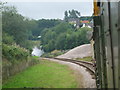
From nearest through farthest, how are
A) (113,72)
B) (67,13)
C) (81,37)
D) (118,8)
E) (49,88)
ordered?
(118,8)
(113,72)
(49,88)
(81,37)
(67,13)

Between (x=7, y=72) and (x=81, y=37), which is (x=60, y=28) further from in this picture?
(x=7, y=72)

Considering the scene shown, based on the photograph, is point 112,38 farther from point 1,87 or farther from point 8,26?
point 8,26

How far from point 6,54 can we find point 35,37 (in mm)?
103108

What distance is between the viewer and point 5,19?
35.2 m

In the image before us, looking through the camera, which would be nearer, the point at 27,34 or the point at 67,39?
the point at 27,34

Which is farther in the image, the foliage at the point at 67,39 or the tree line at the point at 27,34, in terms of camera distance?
the foliage at the point at 67,39

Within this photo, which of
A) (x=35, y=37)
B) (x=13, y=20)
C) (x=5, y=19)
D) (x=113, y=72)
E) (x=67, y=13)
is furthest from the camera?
(x=67, y=13)

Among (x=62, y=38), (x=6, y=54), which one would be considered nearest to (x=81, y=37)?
(x=62, y=38)

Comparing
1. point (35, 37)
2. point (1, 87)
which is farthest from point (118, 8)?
point (35, 37)

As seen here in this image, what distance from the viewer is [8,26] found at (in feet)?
121

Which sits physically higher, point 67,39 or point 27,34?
point 27,34

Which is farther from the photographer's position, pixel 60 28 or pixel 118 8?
pixel 60 28

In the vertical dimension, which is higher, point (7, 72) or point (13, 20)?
point (13, 20)

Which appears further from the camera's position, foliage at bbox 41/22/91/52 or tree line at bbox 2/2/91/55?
foliage at bbox 41/22/91/52
